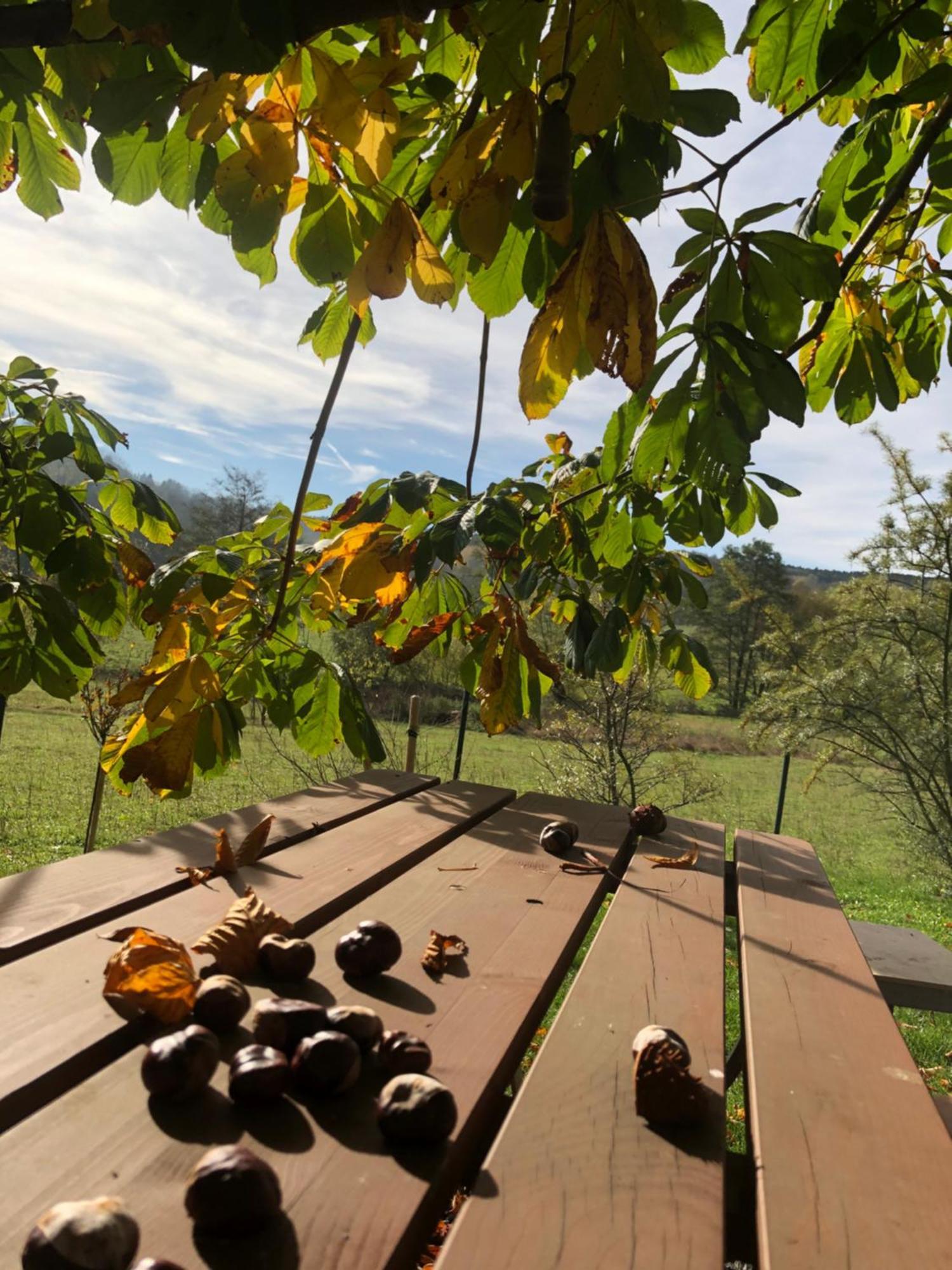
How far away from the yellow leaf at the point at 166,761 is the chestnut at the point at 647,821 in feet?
4.24

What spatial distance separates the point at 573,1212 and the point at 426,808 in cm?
137

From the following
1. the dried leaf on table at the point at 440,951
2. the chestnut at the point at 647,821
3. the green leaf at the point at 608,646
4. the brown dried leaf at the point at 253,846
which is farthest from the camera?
the chestnut at the point at 647,821

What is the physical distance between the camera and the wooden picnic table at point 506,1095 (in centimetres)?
62

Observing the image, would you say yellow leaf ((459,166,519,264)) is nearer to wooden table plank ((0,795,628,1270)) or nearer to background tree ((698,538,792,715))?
wooden table plank ((0,795,628,1270))

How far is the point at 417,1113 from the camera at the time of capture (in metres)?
0.70

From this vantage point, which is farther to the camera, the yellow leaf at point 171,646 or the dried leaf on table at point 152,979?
the yellow leaf at point 171,646

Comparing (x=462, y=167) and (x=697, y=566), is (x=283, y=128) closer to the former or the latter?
(x=462, y=167)

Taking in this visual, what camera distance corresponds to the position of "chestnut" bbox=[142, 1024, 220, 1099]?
72cm

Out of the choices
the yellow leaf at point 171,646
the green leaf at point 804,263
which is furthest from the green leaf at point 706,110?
the yellow leaf at point 171,646

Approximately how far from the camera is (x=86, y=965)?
0.97 m

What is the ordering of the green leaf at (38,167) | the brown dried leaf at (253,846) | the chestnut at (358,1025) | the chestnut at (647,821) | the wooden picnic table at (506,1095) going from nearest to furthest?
the wooden picnic table at (506,1095)
the chestnut at (358,1025)
the green leaf at (38,167)
the brown dried leaf at (253,846)
the chestnut at (647,821)

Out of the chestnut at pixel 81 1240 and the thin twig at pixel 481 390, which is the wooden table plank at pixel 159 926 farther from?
the thin twig at pixel 481 390

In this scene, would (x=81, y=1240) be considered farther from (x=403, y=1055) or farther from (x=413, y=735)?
(x=413, y=735)

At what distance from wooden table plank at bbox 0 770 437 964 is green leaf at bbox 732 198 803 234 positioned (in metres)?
1.17
